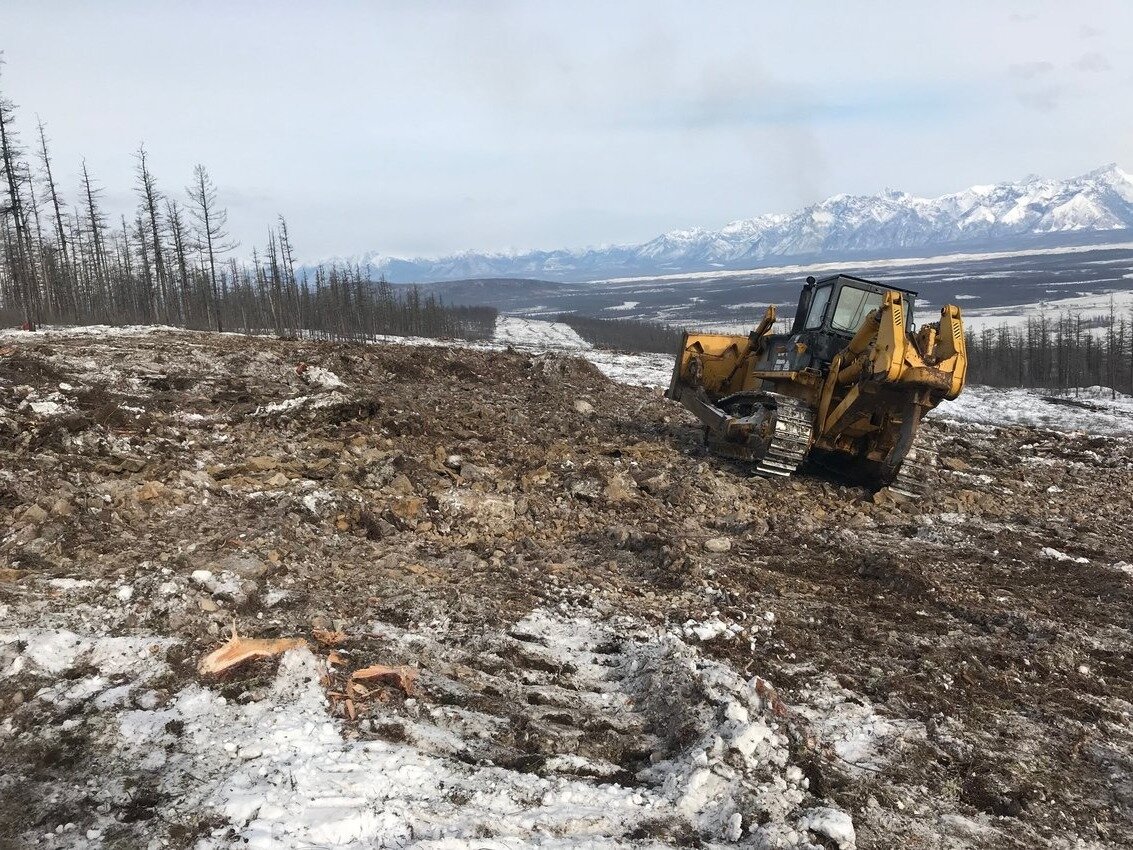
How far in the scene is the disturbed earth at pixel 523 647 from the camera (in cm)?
369

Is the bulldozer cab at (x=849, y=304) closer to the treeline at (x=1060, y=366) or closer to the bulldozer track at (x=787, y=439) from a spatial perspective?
the bulldozer track at (x=787, y=439)

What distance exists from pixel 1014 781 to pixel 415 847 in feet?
11.0

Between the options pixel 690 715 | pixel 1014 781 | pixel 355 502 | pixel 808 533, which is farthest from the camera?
pixel 808 533

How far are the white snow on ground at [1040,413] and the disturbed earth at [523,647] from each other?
10209mm

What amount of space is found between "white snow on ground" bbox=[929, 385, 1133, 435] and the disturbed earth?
10.2m

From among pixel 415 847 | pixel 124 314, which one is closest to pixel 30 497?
pixel 415 847

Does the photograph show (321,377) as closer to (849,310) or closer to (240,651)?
(849,310)

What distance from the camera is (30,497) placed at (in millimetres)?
7188

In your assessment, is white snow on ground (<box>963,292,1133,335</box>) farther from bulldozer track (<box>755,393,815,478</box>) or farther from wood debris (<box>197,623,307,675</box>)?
wood debris (<box>197,623,307,675</box>)

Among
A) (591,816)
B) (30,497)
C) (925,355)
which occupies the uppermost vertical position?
(925,355)

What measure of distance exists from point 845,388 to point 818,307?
77.0 inches

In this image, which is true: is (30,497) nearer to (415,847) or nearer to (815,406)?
(415,847)

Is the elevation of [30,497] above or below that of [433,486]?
above

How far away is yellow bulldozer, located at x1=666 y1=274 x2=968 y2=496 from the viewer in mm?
9242
